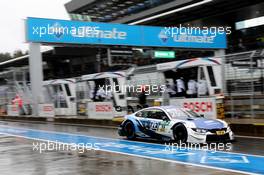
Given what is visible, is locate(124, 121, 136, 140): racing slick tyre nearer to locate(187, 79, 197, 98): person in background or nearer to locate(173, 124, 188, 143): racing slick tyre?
locate(173, 124, 188, 143): racing slick tyre

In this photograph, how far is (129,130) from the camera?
16.5m

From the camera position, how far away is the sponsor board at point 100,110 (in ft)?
82.3

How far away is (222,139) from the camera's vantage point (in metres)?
13.9

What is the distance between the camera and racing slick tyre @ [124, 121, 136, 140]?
53.7 feet

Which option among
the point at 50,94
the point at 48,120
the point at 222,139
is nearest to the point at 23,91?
the point at 50,94

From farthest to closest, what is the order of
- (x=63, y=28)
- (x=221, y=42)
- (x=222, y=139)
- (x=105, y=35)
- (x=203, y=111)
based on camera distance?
1. (x=221, y=42)
2. (x=105, y=35)
3. (x=63, y=28)
4. (x=203, y=111)
5. (x=222, y=139)

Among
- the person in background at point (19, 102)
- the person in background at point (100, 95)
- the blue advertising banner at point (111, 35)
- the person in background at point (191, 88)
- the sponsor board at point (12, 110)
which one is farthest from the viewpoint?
the sponsor board at point (12, 110)

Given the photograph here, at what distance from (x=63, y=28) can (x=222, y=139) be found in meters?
18.5

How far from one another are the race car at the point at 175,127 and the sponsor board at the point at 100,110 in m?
8.18

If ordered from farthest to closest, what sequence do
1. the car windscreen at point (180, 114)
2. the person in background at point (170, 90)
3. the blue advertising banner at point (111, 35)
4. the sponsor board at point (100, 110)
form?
the blue advertising banner at point (111, 35)
the sponsor board at point (100, 110)
the person in background at point (170, 90)
the car windscreen at point (180, 114)

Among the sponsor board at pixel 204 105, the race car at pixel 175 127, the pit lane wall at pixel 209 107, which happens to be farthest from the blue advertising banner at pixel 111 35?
the race car at pixel 175 127

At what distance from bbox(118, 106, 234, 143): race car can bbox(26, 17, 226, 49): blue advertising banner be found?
1443cm

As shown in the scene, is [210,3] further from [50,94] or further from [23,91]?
[23,91]

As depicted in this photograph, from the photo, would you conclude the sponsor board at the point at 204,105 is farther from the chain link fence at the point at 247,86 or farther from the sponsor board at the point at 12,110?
the sponsor board at the point at 12,110
